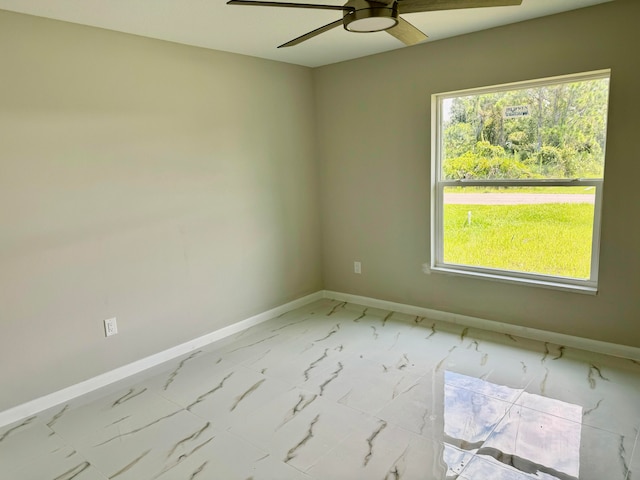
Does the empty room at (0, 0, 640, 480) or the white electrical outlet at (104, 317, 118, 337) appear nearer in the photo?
the empty room at (0, 0, 640, 480)

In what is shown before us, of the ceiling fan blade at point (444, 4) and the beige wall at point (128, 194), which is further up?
the ceiling fan blade at point (444, 4)

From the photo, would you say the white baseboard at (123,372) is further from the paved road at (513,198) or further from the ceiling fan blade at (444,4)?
the ceiling fan blade at (444,4)

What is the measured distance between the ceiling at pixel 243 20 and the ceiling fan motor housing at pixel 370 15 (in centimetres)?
62

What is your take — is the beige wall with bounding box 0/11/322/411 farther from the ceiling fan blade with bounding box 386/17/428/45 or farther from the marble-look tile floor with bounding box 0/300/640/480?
the ceiling fan blade with bounding box 386/17/428/45

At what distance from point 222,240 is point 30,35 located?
1.86m

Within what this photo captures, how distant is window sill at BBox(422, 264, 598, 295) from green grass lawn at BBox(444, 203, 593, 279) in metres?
0.07

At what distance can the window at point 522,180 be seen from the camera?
3.09 m

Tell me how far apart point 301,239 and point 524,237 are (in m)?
2.05

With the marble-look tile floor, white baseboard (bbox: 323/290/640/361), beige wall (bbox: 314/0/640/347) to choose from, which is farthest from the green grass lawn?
the marble-look tile floor

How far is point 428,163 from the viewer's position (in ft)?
12.3

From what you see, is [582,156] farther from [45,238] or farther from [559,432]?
[45,238]

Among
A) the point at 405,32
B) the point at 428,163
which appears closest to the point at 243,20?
the point at 405,32

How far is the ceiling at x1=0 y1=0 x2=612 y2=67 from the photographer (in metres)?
2.46

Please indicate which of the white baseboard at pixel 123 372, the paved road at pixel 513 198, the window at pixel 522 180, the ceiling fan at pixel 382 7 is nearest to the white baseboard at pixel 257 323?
the white baseboard at pixel 123 372
